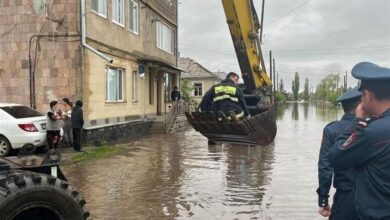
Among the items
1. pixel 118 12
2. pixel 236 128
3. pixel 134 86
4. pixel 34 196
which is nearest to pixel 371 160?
pixel 34 196

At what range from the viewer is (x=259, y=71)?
11.5 meters

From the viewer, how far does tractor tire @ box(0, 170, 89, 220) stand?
13.4 ft

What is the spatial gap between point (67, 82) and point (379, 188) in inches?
550

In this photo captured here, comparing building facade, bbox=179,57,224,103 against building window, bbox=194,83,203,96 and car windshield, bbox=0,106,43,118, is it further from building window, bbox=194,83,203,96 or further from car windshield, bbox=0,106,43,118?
car windshield, bbox=0,106,43,118

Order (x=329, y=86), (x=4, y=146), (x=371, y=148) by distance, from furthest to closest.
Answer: (x=329, y=86) < (x=4, y=146) < (x=371, y=148)

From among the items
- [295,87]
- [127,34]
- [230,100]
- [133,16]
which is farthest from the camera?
[295,87]

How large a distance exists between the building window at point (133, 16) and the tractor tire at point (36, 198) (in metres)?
17.2

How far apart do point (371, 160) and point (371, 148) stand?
3.7 inches

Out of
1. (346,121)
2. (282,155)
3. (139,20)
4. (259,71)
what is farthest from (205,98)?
(139,20)

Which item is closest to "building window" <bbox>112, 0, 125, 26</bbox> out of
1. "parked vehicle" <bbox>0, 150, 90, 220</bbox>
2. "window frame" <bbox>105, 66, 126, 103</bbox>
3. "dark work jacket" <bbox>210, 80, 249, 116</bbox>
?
"window frame" <bbox>105, 66, 126, 103</bbox>

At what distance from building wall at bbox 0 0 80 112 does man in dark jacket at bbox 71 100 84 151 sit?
137cm

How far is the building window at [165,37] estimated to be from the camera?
26.0 meters

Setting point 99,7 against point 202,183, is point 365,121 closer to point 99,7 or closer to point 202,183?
point 202,183

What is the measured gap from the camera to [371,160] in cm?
302
